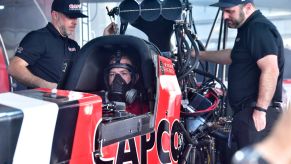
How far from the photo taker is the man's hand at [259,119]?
9.00ft

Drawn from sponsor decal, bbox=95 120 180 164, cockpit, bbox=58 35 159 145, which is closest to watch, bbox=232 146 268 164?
sponsor decal, bbox=95 120 180 164

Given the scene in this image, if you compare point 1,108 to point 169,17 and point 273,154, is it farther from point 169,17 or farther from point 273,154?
point 169,17

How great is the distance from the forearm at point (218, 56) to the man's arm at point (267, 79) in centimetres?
68

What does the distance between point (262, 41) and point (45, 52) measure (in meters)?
1.50

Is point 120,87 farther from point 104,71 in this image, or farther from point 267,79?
point 267,79

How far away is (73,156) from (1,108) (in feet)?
1.12

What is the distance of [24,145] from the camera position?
146cm

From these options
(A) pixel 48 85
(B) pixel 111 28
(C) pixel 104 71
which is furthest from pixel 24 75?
(B) pixel 111 28

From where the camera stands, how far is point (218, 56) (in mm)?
3461

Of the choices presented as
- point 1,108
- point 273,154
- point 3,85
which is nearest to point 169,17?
point 3,85

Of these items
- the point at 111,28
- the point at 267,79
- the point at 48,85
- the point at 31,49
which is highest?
the point at 111,28

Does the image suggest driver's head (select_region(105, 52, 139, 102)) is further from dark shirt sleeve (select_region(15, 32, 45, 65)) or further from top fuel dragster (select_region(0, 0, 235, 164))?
dark shirt sleeve (select_region(15, 32, 45, 65))

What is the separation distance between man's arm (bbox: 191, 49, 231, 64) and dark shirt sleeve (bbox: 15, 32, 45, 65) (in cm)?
117

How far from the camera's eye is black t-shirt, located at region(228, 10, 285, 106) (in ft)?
8.98
